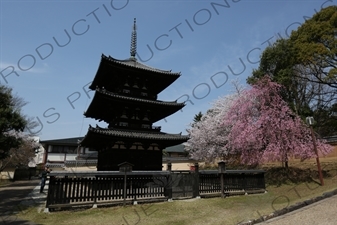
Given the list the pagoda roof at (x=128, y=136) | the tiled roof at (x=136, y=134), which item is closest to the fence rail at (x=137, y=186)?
the pagoda roof at (x=128, y=136)

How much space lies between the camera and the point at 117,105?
15992 mm

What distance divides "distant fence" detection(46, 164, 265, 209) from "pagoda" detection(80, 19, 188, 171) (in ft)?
10.2

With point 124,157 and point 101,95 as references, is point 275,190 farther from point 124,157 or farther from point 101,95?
point 101,95

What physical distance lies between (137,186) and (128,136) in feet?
11.6

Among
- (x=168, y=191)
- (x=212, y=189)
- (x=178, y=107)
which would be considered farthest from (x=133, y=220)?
(x=178, y=107)

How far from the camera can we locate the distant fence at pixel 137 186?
404 inches

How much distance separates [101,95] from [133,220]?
8.69 meters

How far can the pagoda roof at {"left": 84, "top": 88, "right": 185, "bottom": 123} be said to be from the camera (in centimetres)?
1509

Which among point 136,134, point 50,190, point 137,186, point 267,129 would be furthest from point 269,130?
point 50,190

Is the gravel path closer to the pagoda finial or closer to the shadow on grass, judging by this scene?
the shadow on grass

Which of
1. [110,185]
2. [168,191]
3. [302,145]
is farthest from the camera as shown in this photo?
[302,145]

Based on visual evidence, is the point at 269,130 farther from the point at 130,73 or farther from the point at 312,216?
the point at 130,73

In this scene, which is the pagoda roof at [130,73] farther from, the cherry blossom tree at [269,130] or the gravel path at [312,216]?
the gravel path at [312,216]

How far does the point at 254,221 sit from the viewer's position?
291 inches
